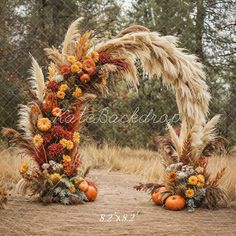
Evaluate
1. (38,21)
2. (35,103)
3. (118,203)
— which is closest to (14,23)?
(38,21)

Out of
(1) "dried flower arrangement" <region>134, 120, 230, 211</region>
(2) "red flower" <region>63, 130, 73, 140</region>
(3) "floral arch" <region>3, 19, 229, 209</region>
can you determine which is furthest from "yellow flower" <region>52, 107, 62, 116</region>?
(1) "dried flower arrangement" <region>134, 120, 230, 211</region>

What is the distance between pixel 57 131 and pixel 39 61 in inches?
240

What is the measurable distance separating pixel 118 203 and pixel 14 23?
7008mm

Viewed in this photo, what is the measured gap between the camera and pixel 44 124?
5973 mm

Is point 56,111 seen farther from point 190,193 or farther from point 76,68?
point 190,193

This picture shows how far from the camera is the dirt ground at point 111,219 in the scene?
4.54m

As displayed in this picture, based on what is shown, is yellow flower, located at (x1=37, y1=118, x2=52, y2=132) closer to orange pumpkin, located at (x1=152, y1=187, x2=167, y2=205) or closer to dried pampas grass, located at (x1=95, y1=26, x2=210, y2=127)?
dried pampas grass, located at (x1=95, y1=26, x2=210, y2=127)

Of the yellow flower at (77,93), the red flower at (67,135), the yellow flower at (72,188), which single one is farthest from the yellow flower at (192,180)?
the yellow flower at (77,93)

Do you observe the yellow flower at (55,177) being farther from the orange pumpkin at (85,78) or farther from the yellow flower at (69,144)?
the orange pumpkin at (85,78)

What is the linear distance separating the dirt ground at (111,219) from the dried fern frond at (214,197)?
129mm

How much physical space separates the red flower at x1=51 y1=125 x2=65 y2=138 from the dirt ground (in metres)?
0.82

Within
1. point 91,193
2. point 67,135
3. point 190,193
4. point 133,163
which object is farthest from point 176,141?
point 133,163

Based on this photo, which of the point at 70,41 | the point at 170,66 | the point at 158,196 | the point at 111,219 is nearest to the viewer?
the point at 111,219

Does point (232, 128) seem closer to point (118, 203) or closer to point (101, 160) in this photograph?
point (101, 160)
